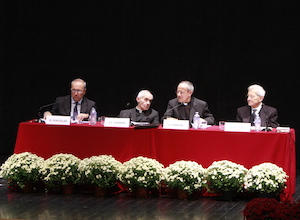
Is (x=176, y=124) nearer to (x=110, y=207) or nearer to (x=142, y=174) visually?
(x=142, y=174)

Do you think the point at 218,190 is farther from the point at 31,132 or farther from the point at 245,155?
the point at 31,132

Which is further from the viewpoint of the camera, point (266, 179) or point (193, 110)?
point (193, 110)

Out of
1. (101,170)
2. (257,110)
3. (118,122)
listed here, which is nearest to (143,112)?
(118,122)

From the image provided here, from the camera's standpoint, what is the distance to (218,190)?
6.10 metres

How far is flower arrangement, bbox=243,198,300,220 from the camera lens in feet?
12.5

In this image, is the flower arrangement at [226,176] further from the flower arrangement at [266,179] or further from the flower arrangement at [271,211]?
the flower arrangement at [271,211]

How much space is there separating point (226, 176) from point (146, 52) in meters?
3.19

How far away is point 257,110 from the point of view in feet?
22.7

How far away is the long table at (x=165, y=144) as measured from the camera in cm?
609

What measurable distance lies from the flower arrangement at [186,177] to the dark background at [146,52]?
238 cm

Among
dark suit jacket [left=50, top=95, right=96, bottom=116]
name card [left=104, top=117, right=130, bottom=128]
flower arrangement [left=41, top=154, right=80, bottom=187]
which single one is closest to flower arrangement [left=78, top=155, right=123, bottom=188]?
flower arrangement [left=41, top=154, right=80, bottom=187]

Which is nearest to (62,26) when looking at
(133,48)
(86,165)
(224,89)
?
(133,48)

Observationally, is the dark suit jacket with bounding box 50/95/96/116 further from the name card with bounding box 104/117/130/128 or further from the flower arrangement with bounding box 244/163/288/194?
the flower arrangement with bounding box 244/163/288/194

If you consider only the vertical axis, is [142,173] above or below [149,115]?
below
